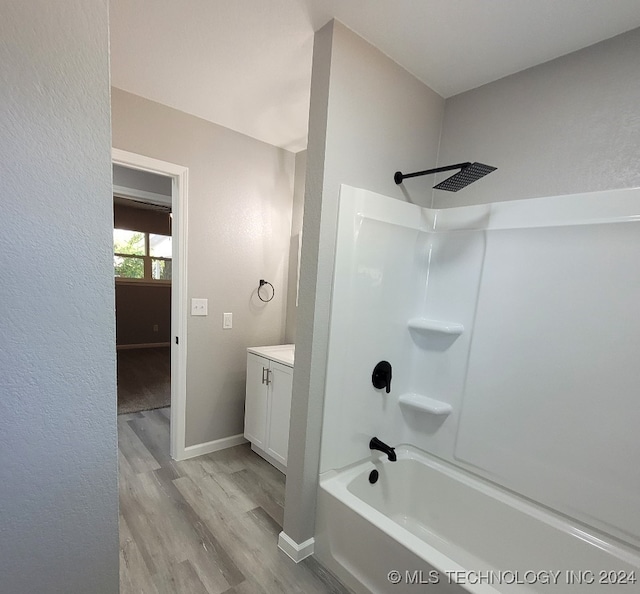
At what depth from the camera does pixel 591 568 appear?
4.25ft

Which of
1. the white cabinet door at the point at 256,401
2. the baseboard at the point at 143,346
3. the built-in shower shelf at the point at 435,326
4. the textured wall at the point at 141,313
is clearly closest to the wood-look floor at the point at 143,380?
the baseboard at the point at 143,346

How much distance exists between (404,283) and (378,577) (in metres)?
1.37

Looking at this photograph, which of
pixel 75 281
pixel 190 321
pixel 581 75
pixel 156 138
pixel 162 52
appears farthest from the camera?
pixel 190 321

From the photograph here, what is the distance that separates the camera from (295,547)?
1581 mm

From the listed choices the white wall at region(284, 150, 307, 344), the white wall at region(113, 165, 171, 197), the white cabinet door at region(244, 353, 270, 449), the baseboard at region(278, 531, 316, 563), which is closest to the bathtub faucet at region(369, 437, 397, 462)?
the baseboard at region(278, 531, 316, 563)

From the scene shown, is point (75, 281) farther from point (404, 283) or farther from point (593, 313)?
point (593, 313)

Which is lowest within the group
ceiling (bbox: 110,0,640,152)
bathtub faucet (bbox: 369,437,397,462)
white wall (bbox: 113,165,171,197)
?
bathtub faucet (bbox: 369,437,397,462)

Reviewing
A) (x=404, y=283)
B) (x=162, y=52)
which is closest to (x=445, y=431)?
(x=404, y=283)

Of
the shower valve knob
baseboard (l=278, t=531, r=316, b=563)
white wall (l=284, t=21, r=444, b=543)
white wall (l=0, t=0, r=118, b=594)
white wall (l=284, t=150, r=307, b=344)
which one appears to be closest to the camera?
white wall (l=0, t=0, r=118, b=594)

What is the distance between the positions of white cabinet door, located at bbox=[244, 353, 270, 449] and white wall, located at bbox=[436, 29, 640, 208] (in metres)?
1.76

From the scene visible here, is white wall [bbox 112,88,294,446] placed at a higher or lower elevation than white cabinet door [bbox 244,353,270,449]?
higher

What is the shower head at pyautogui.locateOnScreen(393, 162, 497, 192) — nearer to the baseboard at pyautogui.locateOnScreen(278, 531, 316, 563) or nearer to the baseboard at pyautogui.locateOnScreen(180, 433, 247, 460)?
the baseboard at pyautogui.locateOnScreen(278, 531, 316, 563)

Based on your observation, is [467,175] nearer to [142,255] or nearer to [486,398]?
[486,398]

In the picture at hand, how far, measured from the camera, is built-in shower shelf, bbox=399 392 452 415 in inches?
70.1
